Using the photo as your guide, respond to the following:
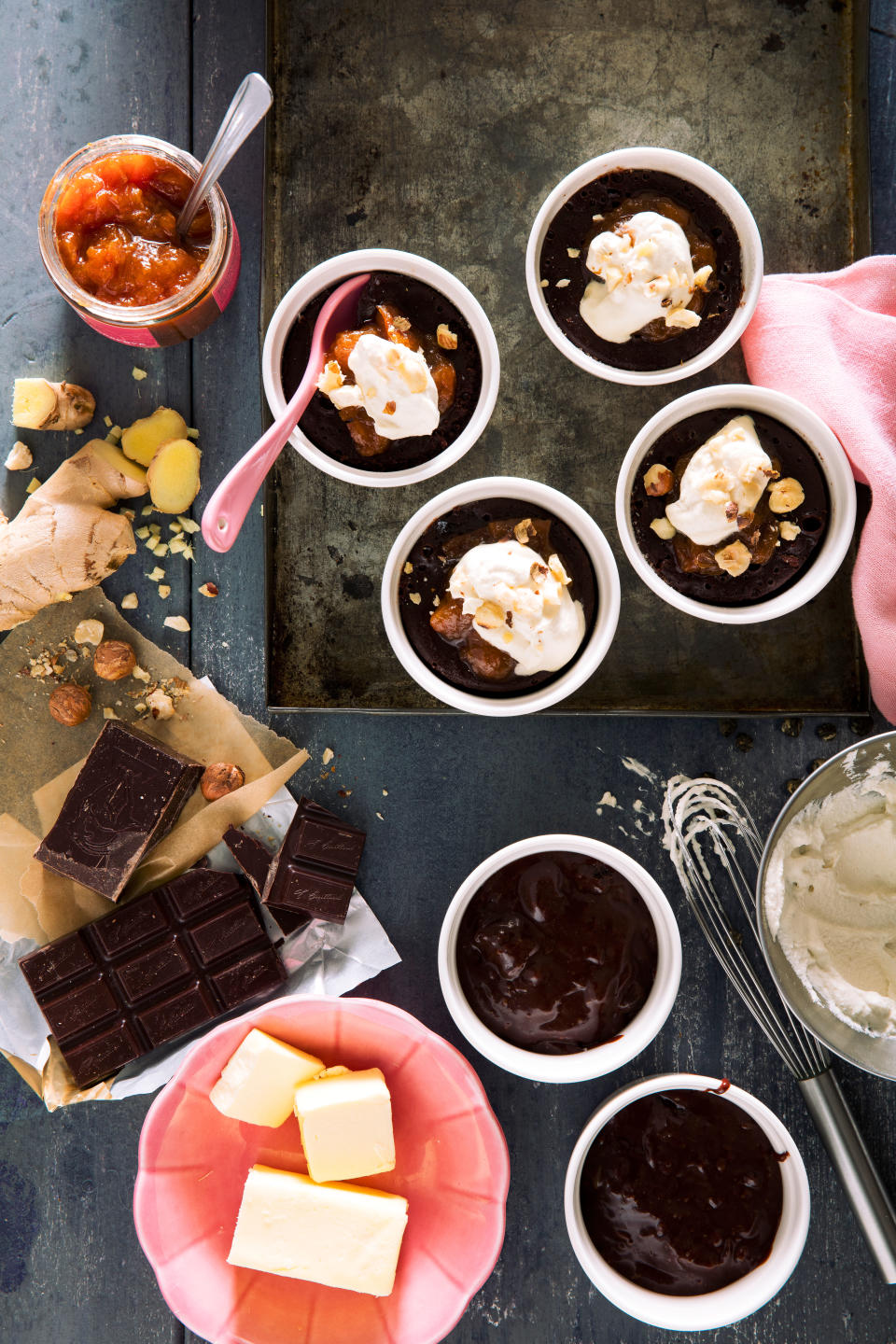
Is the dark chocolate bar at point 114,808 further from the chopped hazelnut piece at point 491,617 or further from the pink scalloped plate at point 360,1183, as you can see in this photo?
the chopped hazelnut piece at point 491,617

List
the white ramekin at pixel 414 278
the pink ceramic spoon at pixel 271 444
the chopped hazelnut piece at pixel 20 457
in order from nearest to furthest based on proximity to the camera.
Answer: the pink ceramic spoon at pixel 271 444
the white ramekin at pixel 414 278
the chopped hazelnut piece at pixel 20 457

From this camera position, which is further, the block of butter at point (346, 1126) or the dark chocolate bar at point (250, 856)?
the dark chocolate bar at point (250, 856)

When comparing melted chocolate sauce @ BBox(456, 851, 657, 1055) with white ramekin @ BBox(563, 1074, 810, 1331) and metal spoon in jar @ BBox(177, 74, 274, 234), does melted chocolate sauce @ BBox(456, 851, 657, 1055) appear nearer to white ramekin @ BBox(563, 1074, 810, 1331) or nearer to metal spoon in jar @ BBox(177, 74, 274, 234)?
white ramekin @ BBox(563, 1074, 810, 1331)

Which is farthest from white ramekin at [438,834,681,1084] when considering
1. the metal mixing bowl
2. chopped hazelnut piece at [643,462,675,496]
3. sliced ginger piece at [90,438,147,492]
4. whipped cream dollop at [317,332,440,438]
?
sliced ginger piece at [90,438,147,492]

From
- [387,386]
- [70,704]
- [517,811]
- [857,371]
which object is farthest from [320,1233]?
[857,371]

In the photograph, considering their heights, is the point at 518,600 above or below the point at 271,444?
below

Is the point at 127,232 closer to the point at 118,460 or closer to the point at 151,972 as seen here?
the point at 118,460

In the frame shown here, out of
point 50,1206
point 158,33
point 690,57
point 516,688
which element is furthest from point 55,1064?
point 690,57

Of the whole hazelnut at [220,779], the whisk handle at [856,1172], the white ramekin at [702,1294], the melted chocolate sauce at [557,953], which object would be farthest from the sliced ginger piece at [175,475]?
the whisk handle at [856,1172]
